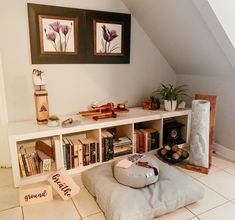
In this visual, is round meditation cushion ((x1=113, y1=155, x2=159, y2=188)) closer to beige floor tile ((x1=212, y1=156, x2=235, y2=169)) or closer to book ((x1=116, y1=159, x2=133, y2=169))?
book ((x1=116, y1=159, x2=133, y2=169))

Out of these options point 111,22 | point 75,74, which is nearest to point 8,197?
point 75,74

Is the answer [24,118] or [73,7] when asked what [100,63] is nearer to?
[73,7]

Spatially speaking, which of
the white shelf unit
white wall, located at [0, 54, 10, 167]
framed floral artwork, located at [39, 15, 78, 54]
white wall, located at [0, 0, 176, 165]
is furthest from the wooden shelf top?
framed floral artwork, located at [39, 15, 78, 54]

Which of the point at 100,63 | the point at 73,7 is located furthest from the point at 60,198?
the point at 73,7

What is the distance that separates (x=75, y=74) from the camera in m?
2.15

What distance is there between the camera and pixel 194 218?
1.35m

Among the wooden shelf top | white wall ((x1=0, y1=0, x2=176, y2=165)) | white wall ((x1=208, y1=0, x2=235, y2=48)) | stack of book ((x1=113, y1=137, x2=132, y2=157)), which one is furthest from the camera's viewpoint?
stack of book ((x1=113, y1=137, x2=132, y2=157))

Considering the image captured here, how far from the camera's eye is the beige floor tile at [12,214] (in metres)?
1.37

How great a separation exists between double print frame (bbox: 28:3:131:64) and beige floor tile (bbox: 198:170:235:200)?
1436mm

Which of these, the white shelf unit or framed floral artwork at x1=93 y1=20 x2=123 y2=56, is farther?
framed floral artwork at x1=93 y1=20 x2=123 y2=56

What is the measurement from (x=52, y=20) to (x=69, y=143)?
1.12m

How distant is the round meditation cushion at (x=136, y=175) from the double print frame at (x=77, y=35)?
117cm

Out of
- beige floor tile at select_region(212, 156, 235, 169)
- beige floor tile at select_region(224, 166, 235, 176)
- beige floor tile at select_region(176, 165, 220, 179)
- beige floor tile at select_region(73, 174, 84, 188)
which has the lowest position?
beige floor tile at select_region(73, 174, 84, 188)

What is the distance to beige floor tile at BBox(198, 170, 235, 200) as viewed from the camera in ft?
5.30
